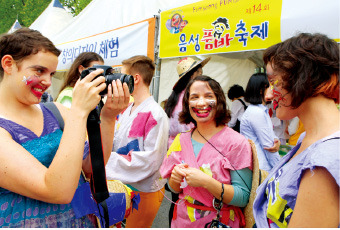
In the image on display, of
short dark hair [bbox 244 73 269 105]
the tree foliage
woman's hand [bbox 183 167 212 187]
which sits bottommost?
woman's hand [bbox 183 167 212 187]

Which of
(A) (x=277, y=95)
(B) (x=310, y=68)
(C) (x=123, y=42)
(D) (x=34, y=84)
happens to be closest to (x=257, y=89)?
(A) (x=277, y=95)

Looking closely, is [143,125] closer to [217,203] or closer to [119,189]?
[119,189]

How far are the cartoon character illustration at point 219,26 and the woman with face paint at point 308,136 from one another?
2074 millimetres

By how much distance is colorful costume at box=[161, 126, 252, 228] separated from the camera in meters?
1.48

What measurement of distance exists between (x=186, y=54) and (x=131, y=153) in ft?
5.99

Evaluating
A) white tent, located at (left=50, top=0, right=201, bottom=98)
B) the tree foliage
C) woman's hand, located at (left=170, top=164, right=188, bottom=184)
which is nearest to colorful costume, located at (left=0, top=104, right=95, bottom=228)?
woman's hand, located at (left=170, top=164, right=188, bottom=184)

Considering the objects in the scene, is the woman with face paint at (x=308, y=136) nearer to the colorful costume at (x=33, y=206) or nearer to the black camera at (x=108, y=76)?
the black camera at (x=108, y=76)

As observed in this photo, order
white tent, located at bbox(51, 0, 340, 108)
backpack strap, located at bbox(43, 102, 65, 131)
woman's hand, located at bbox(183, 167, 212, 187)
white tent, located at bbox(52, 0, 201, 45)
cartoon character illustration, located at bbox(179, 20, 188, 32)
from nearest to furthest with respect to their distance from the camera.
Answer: backpack strap, located at bbox(43, 102, 65, 131)
woman's hand, located at bbox(183, 167, 212, 187)
white tent, located at bbox(51, 0, 340, 108)
cartoon character illustration, located at bbox(179, 20, 188, 32)
white tent, located at bbox(52, 0, 201, 45)

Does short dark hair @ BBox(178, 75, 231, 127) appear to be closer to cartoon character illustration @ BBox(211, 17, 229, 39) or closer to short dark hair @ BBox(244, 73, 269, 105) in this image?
short dark hair @ BBox(244, 73, 269, 105)

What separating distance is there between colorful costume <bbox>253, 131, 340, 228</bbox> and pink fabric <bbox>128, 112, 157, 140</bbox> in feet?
3.90

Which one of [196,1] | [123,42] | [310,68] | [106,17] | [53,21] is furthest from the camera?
[53,21]

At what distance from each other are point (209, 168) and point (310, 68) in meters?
0.85

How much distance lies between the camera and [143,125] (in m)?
2.10

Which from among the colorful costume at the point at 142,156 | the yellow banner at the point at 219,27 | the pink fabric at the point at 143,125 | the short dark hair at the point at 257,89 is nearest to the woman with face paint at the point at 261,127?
the short dark hair at the point at 257,89
